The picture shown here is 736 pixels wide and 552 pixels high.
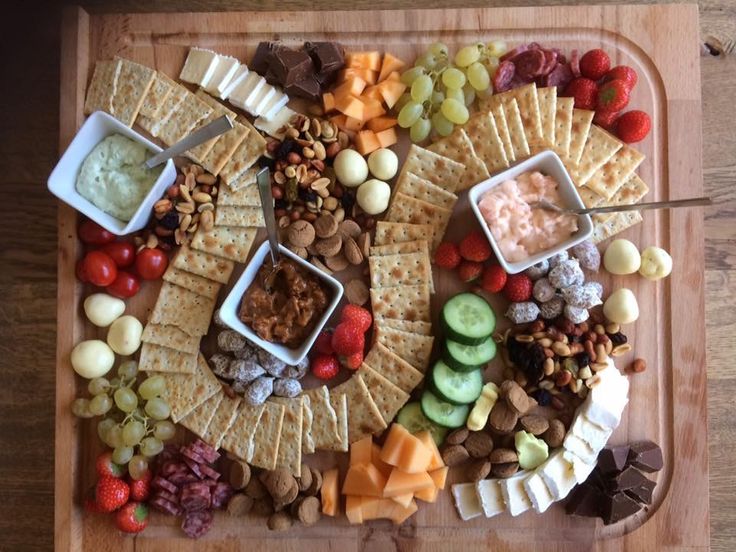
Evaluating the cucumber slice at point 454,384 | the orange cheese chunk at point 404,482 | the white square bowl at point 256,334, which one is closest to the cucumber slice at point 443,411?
the cucumber slice at point 454,384

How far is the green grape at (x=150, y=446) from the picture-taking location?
1.70m

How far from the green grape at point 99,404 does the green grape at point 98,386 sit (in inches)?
0.6

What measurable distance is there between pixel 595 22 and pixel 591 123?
11.7 inches

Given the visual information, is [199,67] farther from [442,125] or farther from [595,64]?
Answer: [595,64]

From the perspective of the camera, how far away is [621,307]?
67.9 inches

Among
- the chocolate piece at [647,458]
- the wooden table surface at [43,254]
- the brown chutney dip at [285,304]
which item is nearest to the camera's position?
the brown chutney dip at [285,304]

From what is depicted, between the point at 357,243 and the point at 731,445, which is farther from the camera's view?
the point at 731,445

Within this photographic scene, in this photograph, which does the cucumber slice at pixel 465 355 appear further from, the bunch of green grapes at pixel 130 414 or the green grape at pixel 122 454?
the green grape at pixel 122 454

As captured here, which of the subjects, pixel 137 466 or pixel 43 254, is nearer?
pixel 137 466

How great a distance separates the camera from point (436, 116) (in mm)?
1771

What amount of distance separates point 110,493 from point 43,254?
748mm

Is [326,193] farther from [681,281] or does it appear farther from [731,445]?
[731,445]

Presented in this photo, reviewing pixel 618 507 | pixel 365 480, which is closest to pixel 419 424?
pixel 365 480

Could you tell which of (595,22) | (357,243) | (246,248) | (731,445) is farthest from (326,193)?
(731,445)
